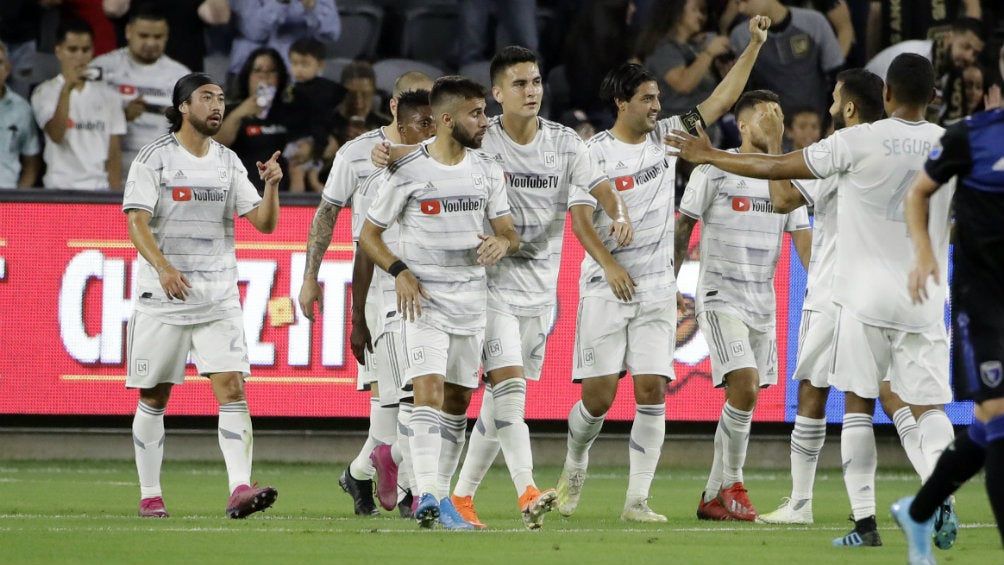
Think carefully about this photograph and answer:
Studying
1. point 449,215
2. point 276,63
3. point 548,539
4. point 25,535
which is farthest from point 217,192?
point 276,63

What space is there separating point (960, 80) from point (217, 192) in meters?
7.24

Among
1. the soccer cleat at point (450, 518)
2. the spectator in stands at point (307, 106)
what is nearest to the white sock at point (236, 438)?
the soccer cleat at point (450, 518)

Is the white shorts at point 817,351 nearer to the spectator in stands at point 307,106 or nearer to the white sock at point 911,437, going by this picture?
the white sock at point 911,437

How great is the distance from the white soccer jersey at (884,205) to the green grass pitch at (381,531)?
3.48ft

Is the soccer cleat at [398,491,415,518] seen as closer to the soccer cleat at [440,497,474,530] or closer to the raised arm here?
the soccer cleat at [440,497,474,530]

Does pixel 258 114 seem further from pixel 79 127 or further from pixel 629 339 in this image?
pixel 629 339

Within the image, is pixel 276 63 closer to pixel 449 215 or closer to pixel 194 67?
pixel 194 67

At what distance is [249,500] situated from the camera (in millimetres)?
8438

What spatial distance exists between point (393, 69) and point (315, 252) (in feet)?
18.2

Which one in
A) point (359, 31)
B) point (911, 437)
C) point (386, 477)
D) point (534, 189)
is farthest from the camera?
point (359, 31)

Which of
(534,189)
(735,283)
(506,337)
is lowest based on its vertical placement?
(506,337)

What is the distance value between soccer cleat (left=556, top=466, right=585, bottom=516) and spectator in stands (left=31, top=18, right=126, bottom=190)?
212 inches

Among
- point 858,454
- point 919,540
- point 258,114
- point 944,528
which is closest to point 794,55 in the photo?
point 258,114

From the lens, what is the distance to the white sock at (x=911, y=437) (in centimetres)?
750
